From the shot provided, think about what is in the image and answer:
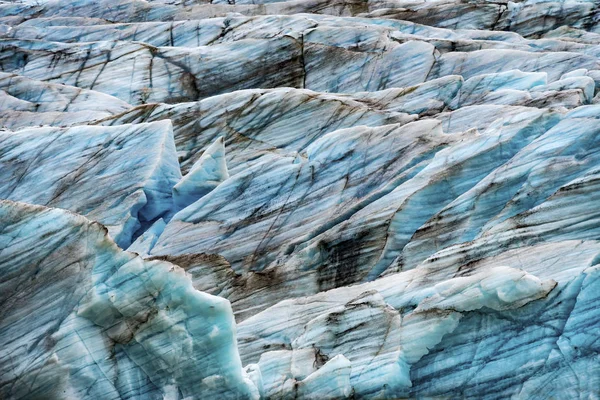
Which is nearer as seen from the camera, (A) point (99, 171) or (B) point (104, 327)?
(B) point (104, 327)

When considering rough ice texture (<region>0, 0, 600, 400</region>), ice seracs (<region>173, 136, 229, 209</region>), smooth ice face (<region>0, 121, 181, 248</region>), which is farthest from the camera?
ice seracs (<region>173, 136, 229, 209</region>)

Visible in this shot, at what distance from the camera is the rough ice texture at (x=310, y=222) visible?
17.4 m

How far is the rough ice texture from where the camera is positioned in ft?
57.2

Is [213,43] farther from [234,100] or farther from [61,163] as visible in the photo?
[61,163]

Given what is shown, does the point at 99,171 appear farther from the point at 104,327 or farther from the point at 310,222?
the point at 104,327

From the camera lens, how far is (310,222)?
24.2 meters

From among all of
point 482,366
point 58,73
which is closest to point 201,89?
point 58,73

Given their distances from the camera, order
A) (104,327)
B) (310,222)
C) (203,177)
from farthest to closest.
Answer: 1. (203,177)
2. (310,222)
3. (104,327)

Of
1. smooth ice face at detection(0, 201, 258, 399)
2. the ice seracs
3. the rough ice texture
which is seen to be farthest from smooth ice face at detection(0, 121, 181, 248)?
smooth ice face at detection(0, 201, 258, 399)

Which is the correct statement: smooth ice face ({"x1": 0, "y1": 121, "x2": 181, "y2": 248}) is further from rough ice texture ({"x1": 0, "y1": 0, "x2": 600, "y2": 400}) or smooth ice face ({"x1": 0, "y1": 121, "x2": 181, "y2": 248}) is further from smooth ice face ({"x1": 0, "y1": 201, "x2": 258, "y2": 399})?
smooth ice face ({"x1": 0, "y1": 201, "x2": 258, "y2": 399})

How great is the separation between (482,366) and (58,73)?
30.8 meters

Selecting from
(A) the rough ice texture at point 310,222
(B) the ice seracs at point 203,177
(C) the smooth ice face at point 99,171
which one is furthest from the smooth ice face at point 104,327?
(B) the ice seracs at point 203,177

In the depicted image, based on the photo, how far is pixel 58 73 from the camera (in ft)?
133

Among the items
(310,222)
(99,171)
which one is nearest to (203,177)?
(99,171)
